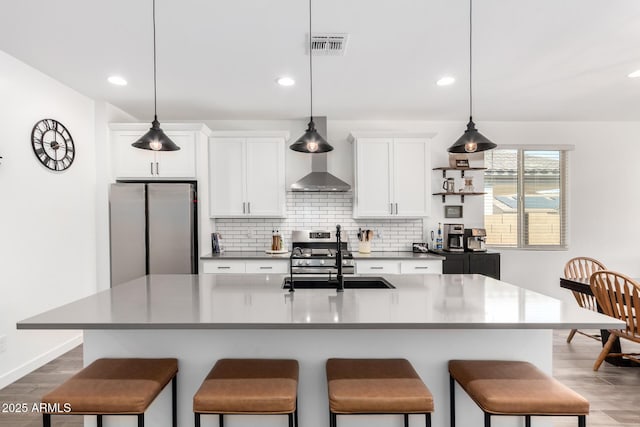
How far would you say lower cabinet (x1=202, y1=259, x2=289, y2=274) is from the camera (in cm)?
414

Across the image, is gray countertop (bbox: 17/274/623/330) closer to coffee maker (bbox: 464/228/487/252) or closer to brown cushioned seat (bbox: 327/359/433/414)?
brown cushioned seat (bbox: 327/359/433/414)

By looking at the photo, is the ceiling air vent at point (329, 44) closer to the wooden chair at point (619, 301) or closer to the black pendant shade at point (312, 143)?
the black pendant shade at point (312, 143)

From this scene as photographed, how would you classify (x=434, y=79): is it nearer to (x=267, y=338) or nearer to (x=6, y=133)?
(x=267, y=338)

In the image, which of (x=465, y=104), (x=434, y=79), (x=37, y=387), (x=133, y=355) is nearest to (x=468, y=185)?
(x=465, y=104)

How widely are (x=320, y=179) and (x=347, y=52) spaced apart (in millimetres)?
1819

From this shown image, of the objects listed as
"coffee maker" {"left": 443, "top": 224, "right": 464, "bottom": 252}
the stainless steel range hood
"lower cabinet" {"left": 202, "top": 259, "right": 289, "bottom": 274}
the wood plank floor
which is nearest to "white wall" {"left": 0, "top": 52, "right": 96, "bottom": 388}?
the wood plank floor

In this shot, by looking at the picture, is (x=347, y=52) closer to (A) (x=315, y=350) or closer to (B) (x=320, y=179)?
(B) (x=320, y=179)

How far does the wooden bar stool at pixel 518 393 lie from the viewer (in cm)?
143

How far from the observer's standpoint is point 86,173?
3918 millimetres

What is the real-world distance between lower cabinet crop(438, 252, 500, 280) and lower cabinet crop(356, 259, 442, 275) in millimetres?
220

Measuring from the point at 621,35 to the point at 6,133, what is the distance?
4.90m

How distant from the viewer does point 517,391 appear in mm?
1486

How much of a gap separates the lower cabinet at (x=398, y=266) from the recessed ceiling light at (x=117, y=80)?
10.3 ft

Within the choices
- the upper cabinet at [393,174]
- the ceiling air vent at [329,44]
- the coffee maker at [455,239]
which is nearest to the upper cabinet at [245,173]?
the upper cabinet at [393,174]
